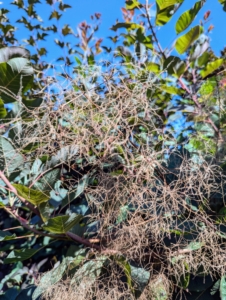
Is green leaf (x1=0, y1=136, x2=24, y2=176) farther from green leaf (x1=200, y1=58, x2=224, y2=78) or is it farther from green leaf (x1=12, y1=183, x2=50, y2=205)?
green leaf (x1=200, y1=58, x2=224, y2=78)

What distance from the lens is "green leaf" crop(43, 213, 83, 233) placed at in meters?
→ 0.87

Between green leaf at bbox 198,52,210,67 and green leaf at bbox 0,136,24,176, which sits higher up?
green leaf at bbox 198,52,210,67

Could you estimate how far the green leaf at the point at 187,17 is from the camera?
1121mm

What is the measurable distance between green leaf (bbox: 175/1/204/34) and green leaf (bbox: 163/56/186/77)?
0.31 ft

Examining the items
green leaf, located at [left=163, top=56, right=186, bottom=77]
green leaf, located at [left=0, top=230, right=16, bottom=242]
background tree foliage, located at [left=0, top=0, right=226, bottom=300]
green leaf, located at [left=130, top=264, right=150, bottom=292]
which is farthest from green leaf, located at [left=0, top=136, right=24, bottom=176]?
green leaf, located at [left=163, top=56, right=186, bottom=77]

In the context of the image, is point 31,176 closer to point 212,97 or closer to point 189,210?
point 189,210

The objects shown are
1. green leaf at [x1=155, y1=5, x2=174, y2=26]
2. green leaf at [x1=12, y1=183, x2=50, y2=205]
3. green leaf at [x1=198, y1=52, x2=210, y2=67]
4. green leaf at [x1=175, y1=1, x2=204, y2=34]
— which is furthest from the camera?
green leaf at [x1=198, y1=52, x2=210, y2=67]

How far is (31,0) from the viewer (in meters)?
1.91

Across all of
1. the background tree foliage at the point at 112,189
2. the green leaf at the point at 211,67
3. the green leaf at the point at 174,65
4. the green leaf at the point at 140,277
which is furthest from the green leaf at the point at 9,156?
the green leaf at the point at 211,67

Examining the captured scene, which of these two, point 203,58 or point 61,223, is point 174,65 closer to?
point 203,58

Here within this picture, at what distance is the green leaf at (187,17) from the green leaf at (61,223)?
72cm

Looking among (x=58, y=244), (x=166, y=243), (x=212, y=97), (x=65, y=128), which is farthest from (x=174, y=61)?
(x=58, y=244)

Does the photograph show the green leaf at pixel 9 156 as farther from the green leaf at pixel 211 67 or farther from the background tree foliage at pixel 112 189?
the green leaf at pixel 211 67

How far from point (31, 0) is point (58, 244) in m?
1.26
